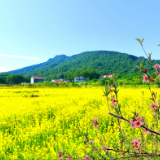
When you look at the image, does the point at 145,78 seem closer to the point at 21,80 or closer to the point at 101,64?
the point at 21,80

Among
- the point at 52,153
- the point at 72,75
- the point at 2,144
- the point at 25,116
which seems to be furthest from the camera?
the point at 72,75

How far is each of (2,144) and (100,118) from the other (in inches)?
134

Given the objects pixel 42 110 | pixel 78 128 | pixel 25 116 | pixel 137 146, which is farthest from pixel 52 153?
pixel 42 110

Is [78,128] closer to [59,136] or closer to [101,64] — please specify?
[59,136]

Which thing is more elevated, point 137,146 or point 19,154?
point 137,146

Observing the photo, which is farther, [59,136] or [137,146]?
[59,136]

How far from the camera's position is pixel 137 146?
139cm

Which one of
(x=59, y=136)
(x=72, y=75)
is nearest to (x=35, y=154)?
(x=59, y=136)

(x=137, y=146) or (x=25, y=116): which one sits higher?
(x=137, y=146)

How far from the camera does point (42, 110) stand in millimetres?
6473

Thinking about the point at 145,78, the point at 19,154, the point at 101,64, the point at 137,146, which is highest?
the point at 101,64

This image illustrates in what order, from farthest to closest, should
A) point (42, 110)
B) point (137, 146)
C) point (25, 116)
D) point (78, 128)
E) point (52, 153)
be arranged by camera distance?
point (42, 110) → point (25, 116) → point (78, 128) → point (52, 153) → point (137, 146)

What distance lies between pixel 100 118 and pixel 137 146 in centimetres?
388

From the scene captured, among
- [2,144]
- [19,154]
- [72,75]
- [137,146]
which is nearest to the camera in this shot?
[137,146]
